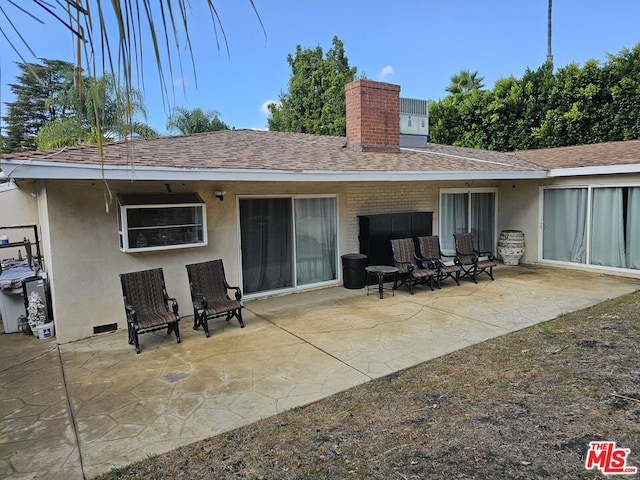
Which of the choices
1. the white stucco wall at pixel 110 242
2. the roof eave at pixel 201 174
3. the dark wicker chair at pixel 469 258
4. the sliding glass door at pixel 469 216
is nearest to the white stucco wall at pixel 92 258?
the white stucco wall at pixel 110 242

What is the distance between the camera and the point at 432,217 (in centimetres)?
1078

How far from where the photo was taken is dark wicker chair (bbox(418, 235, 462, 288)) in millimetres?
9156

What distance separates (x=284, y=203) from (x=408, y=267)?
290 cm

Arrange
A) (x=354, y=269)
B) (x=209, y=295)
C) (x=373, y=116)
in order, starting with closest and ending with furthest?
(x=209, y=295), (x=354, y=269), (x=373, y=116)

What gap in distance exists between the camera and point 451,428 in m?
3.66

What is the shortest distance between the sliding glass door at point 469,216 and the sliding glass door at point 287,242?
3.58m

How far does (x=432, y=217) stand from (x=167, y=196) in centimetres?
661

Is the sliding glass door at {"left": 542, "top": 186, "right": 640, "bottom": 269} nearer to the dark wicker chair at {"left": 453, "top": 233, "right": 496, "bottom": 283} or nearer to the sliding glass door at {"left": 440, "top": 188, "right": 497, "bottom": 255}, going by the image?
the sliding glass door at {"left": 440, "top": 188, "right": 497, "bottom": 255}

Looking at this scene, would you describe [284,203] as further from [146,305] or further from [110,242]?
[146,305]

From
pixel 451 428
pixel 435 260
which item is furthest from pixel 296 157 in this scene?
pixel 451 428

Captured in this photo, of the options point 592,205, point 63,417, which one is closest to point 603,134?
point 592,205

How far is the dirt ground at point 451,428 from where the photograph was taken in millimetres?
3154

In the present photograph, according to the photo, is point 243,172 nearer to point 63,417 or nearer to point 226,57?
point 63,417

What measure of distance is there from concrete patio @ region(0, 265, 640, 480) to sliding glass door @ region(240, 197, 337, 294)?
1.81ft
